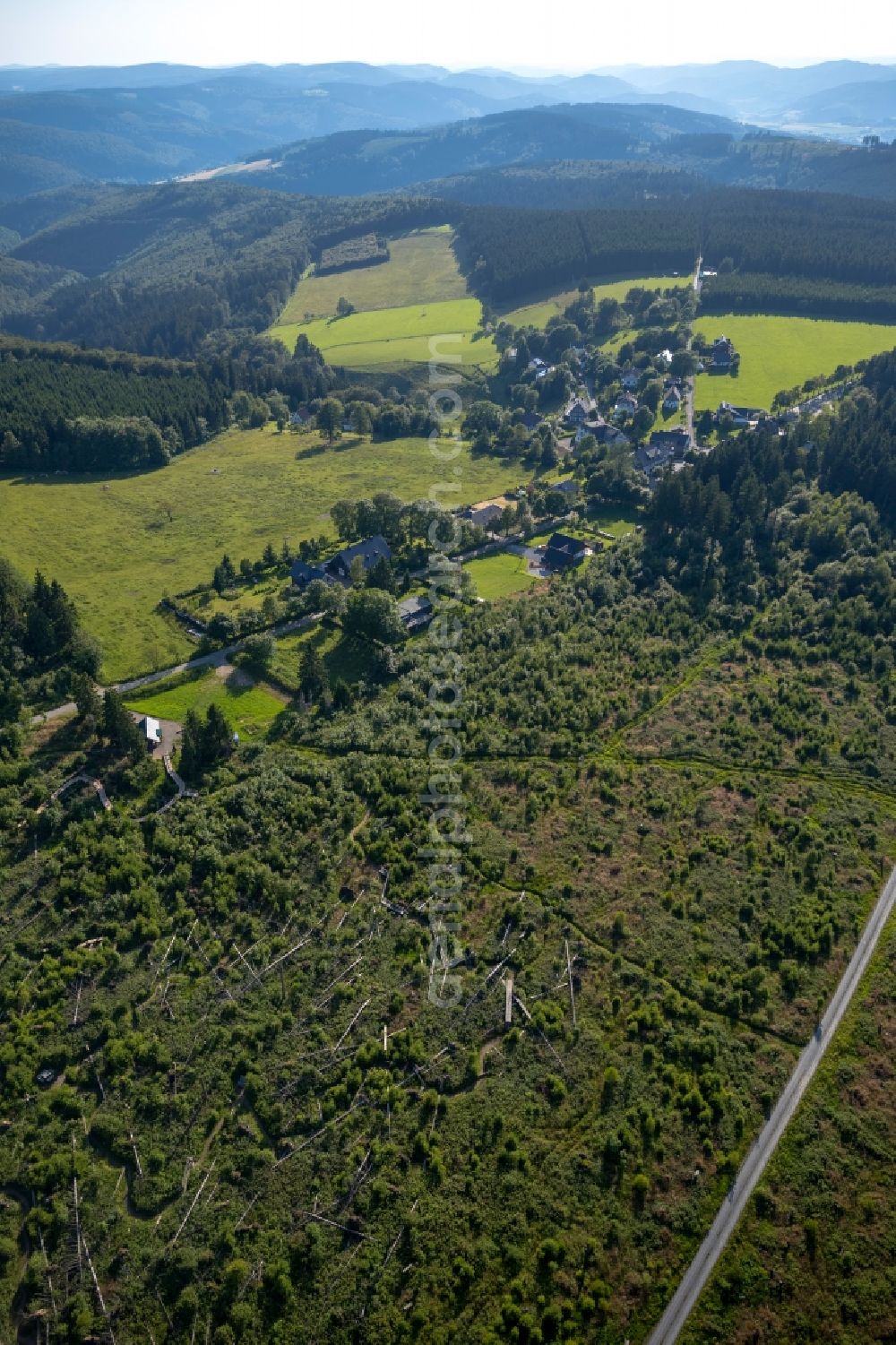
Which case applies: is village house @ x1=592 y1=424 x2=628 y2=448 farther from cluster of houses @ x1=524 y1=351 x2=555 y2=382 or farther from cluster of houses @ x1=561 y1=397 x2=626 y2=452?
cluster of houses @ x1=524 y1=351 x2=555 y2=382

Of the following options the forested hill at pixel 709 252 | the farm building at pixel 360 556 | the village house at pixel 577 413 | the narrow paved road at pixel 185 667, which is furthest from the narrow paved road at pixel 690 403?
the narrow paved road at pixel 185 667

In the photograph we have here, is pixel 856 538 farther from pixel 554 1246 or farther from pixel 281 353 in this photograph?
pixel 281 353

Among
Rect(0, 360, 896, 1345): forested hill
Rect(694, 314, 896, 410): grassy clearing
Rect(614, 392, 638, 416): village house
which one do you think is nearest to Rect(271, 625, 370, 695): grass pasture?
Rect(0, 360, 896, 1345): forested hill

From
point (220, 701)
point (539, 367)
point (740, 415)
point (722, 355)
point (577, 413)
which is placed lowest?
point (220, 701)

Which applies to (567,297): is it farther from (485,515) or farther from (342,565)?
(342,565)

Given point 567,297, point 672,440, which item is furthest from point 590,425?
point 567,297

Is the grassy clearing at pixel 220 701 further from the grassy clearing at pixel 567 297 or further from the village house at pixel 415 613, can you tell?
the grassy clearing at pixel 567 297
